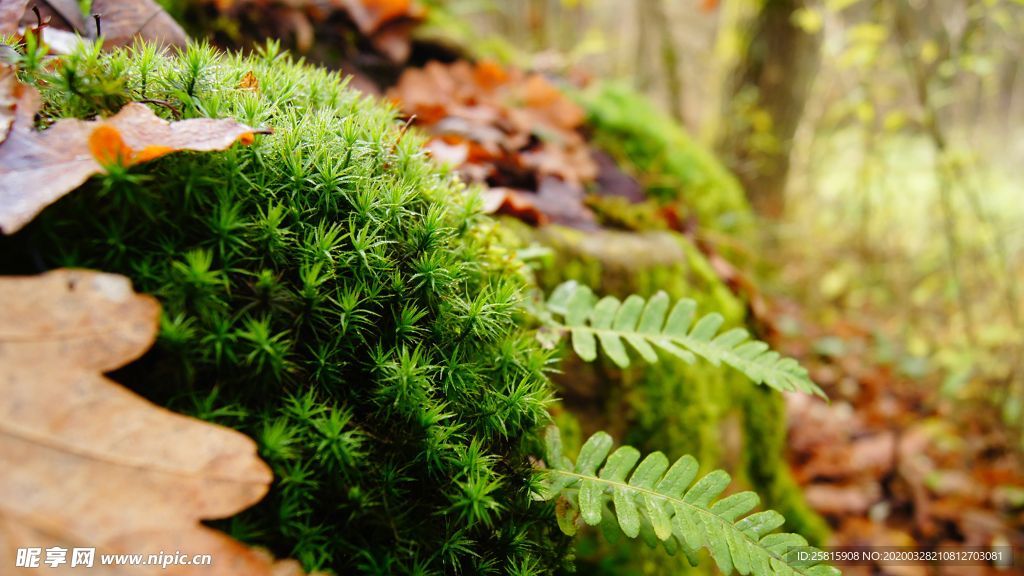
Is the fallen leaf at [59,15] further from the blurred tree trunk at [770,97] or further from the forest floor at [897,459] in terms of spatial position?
the blurred tree trunk at [770,97]

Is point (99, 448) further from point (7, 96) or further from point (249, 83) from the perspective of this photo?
point (249, 83)

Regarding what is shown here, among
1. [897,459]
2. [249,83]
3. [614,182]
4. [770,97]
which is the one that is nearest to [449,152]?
[249,83]

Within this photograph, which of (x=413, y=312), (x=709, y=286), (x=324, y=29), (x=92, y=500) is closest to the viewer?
(x=92, y=500)

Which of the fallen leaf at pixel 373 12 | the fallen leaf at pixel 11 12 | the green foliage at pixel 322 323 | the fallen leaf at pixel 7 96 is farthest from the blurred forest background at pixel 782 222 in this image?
the fallen leaf at pixel 11 12

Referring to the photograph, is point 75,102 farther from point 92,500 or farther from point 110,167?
point 92,500

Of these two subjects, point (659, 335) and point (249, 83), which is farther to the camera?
point (659, 335)

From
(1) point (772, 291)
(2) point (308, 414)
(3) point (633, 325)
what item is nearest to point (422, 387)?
(2) point (308, 414)
